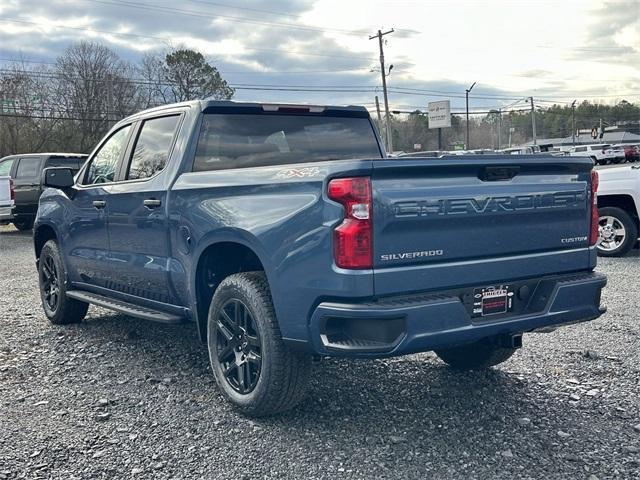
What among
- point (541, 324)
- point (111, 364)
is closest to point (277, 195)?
point (541, 324)

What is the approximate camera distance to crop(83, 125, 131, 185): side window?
5461mm

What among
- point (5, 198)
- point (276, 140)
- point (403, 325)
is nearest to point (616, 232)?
point (276, 140)

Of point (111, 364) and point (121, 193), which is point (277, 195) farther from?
point (111, 364)

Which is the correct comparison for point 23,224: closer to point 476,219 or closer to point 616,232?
point 616,232

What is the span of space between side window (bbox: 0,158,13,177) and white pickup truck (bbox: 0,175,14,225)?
95 centimetres

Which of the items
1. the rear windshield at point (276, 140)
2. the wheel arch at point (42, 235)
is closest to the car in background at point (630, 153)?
the rear windshield at point (276, 140)

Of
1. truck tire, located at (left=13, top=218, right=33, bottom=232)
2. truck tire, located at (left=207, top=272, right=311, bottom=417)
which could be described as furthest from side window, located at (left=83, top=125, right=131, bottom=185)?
truck tire, located at (left=13, top=218, right=33, bottom=232)

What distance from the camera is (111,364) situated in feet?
16.6

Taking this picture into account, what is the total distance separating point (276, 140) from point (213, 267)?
3.70 ft

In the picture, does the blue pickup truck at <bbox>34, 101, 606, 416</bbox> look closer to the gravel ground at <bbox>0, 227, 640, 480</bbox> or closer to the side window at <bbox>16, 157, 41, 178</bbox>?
the gravel ground at <bbox>0, 227, 640, 480</bbox>

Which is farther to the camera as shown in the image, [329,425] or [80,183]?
[80,183]

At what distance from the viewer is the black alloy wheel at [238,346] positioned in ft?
12.6

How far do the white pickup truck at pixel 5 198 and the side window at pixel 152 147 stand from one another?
12152 mm

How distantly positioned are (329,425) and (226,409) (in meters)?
0.69
